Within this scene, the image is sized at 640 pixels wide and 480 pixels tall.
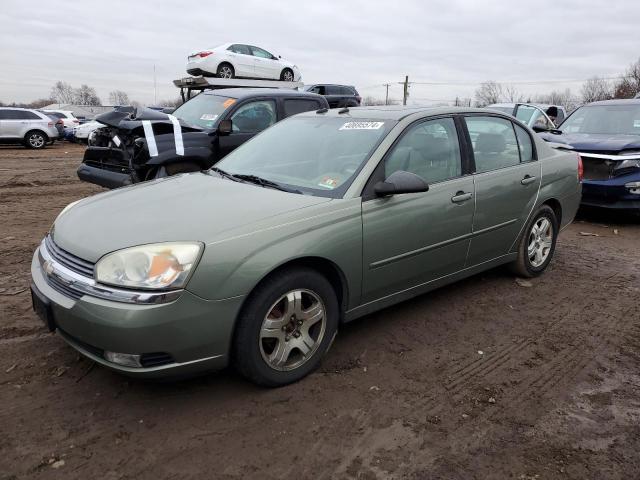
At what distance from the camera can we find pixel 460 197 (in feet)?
12.8

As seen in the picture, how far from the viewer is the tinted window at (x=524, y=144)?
15.5ft

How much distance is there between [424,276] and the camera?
3809 mm

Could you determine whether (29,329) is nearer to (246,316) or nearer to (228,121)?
(246,316)

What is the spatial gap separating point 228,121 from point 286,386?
472 centimetres

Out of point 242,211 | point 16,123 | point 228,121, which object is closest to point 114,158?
point 228,121

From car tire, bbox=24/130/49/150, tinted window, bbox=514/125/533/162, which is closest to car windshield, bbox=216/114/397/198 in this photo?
tinted window, bbox=514/125/533/162

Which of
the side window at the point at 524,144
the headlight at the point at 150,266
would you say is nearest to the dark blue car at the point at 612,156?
the side window at the point at 524,144

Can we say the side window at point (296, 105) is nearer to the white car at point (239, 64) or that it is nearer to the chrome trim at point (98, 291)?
the chrome trim at point (98, 291)

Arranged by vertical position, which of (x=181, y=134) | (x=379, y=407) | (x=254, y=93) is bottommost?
(x=379, y=407)

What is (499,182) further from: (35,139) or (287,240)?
(35,139)

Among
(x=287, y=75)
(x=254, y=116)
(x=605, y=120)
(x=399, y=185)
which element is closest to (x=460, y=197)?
(x=399, y=185)

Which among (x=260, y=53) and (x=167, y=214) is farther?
(x=260, y=53)

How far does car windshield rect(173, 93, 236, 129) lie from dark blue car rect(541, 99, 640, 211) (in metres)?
5.08

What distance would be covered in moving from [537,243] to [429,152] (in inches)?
69.9
